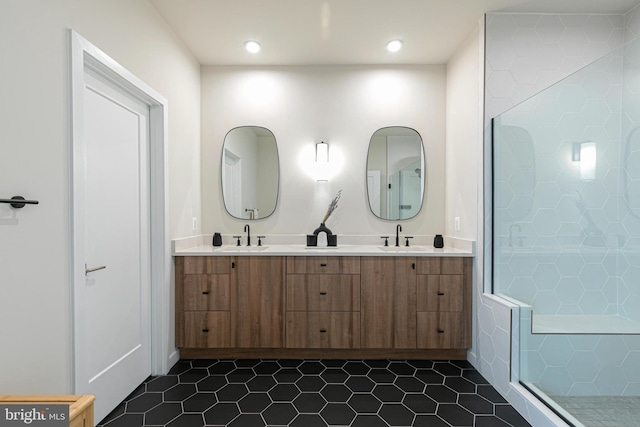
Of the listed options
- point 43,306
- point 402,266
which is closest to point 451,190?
point 402,266

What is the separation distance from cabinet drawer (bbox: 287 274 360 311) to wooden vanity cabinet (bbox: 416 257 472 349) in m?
0.52

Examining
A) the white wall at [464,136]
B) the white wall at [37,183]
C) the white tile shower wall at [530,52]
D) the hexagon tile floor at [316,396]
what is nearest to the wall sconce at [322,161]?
the white wall at [464,136]

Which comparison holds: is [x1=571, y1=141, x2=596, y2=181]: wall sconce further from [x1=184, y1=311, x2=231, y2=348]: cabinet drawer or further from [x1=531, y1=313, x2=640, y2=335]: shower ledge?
[x1=184, y1=311, x2=231, y2=348]: cabinet drawer

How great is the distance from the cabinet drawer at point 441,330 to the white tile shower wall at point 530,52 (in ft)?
0.67

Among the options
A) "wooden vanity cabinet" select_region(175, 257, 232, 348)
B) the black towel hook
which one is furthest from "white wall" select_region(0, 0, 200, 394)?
"wooden vanity cabinet" select_region(175, 257, 232, 348)

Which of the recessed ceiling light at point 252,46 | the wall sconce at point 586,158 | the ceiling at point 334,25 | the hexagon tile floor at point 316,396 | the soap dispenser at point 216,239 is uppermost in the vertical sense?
the ceiling at point 334,25

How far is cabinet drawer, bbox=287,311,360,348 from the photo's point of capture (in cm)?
268

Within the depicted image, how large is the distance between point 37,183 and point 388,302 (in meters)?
2.30

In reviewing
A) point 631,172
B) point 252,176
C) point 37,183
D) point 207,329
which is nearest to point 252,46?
point 252,176

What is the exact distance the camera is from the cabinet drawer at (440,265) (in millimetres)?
2652

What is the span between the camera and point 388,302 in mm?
2676

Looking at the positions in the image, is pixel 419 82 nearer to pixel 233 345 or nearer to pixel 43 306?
pixel 233 345

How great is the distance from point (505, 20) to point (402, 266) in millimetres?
1980

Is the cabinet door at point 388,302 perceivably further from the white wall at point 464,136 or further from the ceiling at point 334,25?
the ceiling at point 334,25
